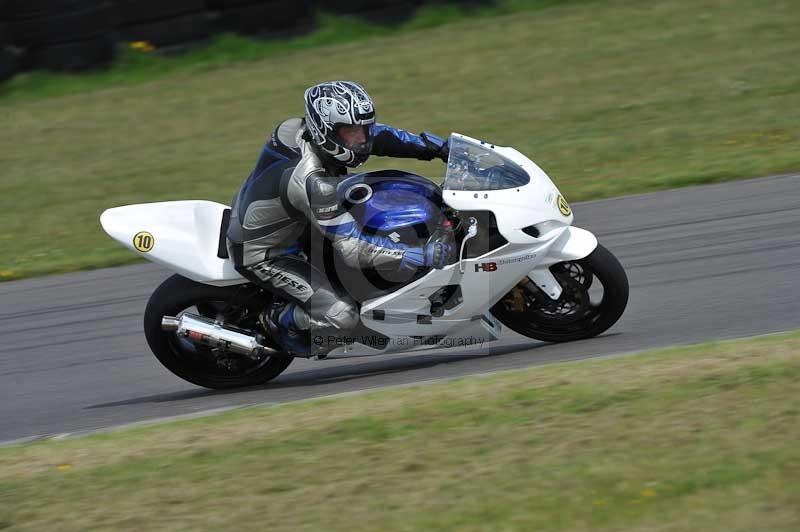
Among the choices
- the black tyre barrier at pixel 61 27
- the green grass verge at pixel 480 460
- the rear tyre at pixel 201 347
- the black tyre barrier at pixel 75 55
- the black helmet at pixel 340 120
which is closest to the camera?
the green grass verge at pixel 480 460

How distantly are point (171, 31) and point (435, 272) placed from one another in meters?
10.3

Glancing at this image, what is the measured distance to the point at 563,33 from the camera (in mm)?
15203

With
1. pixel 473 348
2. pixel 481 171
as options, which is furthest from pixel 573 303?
pixel 481 171

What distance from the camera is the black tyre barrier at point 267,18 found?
49.9 ft

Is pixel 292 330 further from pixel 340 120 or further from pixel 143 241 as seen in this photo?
pixel 340 120

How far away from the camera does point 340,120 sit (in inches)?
225

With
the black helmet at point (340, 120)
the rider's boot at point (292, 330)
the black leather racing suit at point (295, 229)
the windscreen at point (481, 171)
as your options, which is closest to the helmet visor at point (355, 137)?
the black helmet at point (340, 120)

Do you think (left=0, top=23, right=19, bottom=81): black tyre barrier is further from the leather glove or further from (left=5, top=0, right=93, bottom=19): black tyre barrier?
the leather glove

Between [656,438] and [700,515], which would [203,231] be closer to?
[656,438]

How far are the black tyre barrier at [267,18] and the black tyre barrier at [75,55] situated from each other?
5.05ft

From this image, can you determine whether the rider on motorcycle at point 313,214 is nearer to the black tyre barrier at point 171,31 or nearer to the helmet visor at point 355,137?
the helmet visor at point 355,137

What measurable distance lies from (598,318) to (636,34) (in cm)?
948

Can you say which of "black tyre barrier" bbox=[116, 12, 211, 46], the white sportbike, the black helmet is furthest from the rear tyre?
"black tyre barrier" bbox=[116, 12, 211, 46]

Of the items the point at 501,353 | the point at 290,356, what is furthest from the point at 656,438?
the point at 290,356
